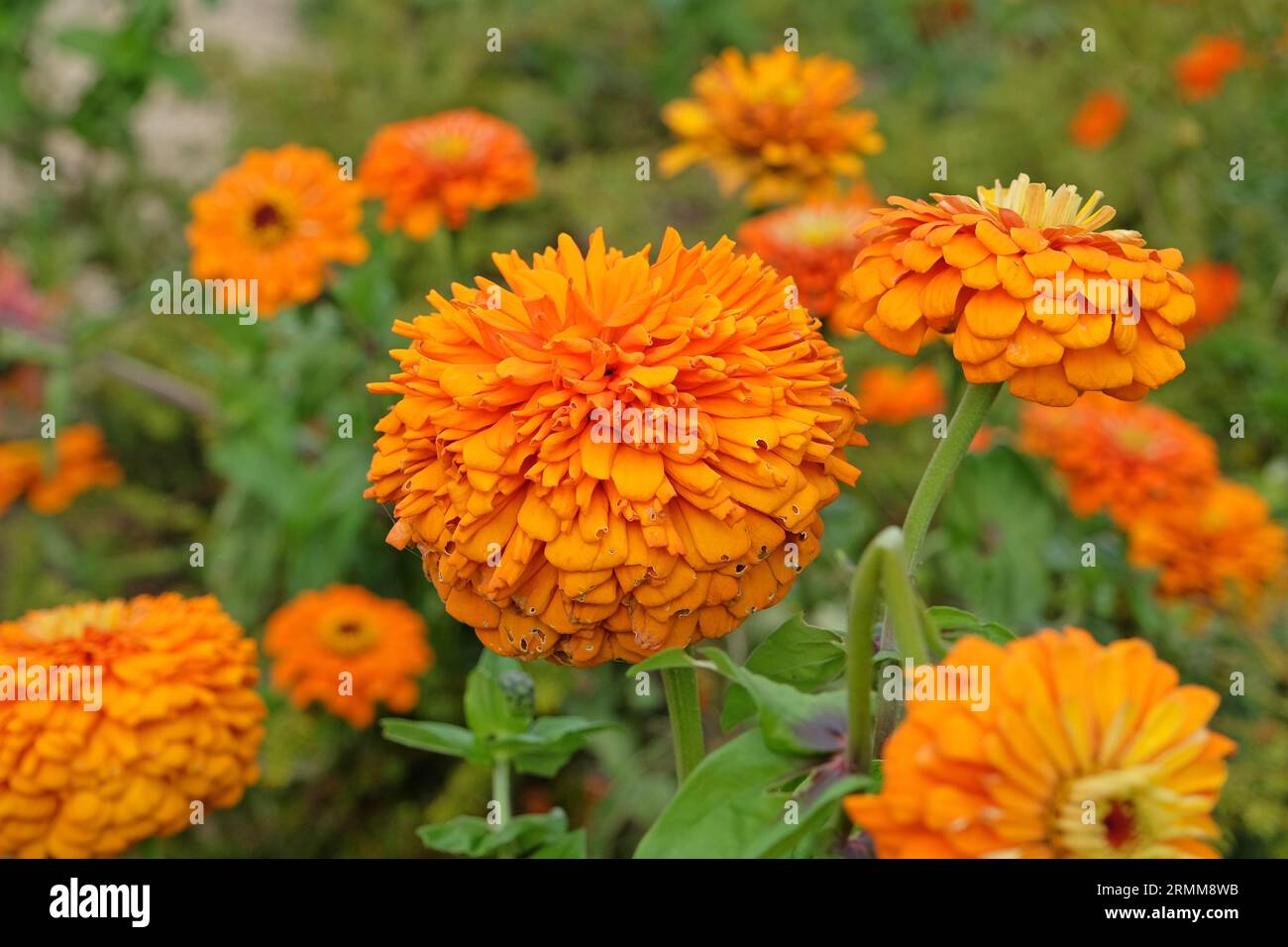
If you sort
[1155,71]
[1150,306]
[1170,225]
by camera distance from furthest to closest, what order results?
[1155,71]
[1170,225]
[1150,306]

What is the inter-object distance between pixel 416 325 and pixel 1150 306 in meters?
0.53

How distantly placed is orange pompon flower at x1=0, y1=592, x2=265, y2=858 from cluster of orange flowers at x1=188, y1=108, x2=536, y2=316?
0.96 meters

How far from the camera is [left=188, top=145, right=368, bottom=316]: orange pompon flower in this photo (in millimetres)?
2049

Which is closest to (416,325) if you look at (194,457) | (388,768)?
(388,768)

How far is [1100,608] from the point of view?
1.88 m

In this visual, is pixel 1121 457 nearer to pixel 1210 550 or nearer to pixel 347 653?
pixel 1210 550

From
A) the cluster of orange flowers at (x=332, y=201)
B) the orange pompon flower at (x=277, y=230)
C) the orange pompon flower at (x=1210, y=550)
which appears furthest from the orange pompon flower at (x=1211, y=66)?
the orange pompon flower at (x=277, y=230)

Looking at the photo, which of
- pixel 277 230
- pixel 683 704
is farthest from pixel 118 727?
pixel 277 230

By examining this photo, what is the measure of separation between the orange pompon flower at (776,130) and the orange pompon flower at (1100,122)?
1403 mm

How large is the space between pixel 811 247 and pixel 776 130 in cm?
33

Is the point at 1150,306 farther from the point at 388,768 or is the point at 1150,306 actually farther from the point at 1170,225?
the point at 1170,225

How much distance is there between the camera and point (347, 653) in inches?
82.8

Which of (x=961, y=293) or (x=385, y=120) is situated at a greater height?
(x=385, y=120)

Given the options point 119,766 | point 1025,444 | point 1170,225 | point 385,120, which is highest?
point 385,120
